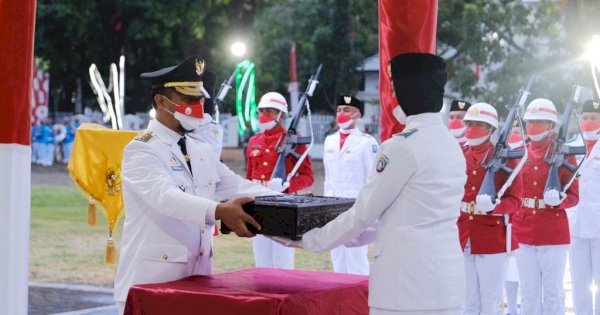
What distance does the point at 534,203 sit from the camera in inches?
343

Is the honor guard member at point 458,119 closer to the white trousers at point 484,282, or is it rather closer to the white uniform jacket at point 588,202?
the white uniform jacket at point 588,202

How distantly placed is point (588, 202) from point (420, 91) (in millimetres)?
5233

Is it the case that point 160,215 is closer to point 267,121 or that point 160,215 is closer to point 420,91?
point 420,91

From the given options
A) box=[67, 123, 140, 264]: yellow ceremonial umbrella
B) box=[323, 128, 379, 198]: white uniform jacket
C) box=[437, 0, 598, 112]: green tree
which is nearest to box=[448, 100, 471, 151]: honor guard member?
box=[323, 128, 379, 198]: white uniform jacket

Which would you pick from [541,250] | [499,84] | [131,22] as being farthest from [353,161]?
[131,22]

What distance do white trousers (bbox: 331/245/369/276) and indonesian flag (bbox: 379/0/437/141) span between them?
3.64 meters

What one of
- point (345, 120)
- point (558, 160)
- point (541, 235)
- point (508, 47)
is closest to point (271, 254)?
point (345, 120)

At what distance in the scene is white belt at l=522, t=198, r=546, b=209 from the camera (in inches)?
341

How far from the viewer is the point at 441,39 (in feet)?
92.6

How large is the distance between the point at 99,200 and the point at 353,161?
2.91m

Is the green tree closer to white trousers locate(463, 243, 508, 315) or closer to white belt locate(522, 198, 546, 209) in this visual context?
white belt locate(522, 198, 546, 209)

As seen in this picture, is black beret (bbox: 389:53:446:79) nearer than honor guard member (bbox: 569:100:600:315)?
Yes

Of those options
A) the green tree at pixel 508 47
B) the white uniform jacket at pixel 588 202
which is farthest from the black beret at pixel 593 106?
the green tree at pixel 508 47

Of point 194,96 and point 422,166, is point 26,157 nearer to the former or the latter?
point 194,96
